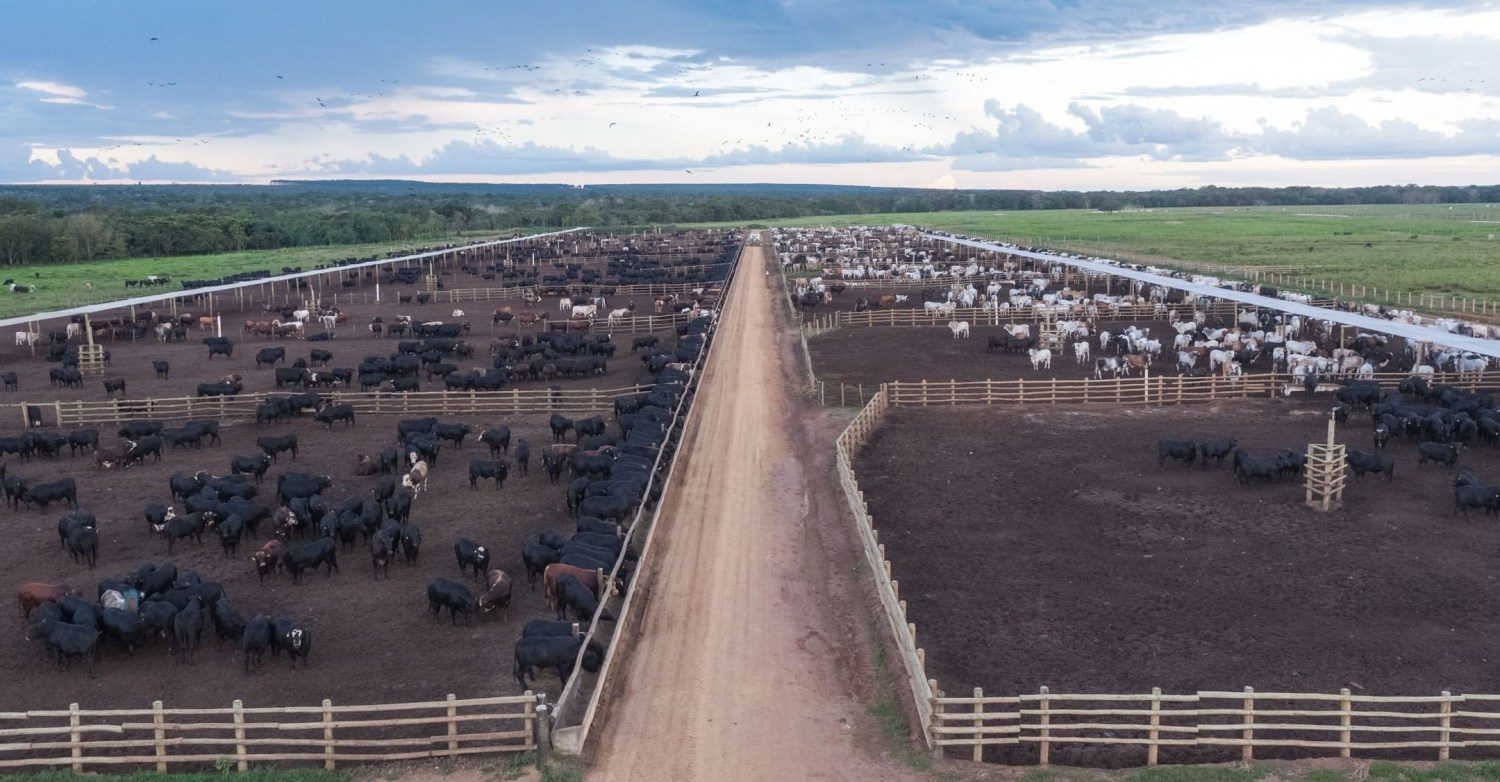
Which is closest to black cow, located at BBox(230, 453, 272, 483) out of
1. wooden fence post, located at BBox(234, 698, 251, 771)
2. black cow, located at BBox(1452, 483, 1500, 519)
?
wooden fence post, located at BBox(234, 698, 251, 771)

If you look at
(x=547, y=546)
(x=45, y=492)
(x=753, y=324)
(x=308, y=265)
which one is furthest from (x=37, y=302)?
(x=547, y=546)

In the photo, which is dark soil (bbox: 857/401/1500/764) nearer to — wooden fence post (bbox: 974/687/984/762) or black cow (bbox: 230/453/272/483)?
wooden fence post (bbox: 974/687/984/762)

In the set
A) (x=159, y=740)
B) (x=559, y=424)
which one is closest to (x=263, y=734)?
(x=159, y=740)

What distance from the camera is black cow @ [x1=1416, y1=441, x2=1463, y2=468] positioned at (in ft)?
83.1

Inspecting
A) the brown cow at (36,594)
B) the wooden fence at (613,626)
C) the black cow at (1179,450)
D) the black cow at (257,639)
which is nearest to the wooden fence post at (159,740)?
the black cow at (257,639)

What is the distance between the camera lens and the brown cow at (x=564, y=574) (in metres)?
17.9

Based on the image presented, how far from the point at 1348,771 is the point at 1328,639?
4.22 metres

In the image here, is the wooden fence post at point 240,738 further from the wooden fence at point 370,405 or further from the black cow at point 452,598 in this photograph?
the wooden fence at point 370,405

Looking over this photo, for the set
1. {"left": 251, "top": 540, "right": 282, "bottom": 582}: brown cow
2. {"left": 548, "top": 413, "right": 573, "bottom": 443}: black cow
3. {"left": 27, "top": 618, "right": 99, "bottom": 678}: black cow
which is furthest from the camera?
{"left": 548, "top": 413, "right": 573, "bottom": 443}: black cow

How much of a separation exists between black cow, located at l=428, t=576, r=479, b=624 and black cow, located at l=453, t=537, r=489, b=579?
5.23ft

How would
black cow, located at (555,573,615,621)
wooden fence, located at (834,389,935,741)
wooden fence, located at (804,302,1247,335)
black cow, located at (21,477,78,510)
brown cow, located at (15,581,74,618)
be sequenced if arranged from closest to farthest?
wooden fence, located at (834,389,935,741) < black cow, located at (555,573,615,621) < brown cow, located at (15,581,74,618) < black cow, located at (21,477,78,510) < wooden fence, located at (804,302,1247,335)

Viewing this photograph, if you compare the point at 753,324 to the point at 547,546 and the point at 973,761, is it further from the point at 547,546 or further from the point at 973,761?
the point at 973,761

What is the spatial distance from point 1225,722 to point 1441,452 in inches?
633

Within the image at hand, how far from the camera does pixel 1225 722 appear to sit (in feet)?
44.3
